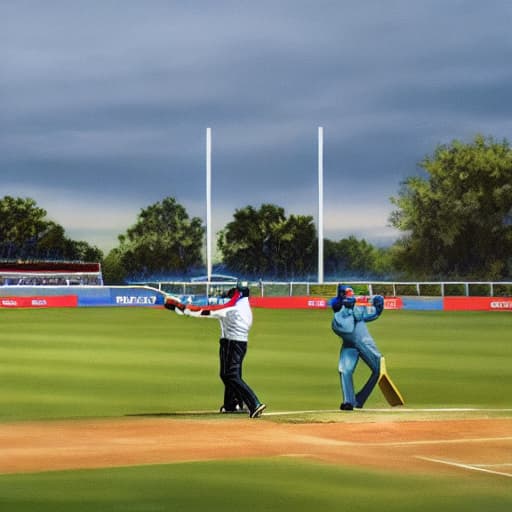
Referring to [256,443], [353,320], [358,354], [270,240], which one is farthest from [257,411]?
[270,240]

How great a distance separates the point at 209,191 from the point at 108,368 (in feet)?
151

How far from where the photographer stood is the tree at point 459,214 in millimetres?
96875

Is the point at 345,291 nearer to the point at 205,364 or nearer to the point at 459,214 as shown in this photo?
the point at 205,364

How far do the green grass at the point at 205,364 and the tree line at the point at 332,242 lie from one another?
3537 cm

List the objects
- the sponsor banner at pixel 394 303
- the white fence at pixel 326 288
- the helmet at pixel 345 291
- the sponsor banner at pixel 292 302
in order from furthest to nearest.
A: the white fence at pixel 326 288, the sponsor banner at pixel 292 302, the sponsor banner at pixel 394 303, the helmet at pixel 345 291

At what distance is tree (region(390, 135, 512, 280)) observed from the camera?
96875 mm

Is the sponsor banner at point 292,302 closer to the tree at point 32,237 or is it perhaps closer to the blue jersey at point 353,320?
the blue jersey at point 353,320

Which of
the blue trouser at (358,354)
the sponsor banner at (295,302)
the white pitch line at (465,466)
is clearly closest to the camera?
the white pitch line at (465,466)

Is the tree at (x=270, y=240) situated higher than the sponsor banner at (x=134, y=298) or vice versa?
the tree at (x=270, y=240)

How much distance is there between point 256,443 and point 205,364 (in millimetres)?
17336

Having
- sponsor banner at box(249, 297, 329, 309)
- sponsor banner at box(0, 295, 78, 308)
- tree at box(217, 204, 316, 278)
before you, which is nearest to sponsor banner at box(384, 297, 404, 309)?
sponsor banner at box(249, 297, 329, 309)

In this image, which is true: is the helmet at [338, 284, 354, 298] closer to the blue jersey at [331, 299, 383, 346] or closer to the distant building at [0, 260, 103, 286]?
the blue jersey at [331, 299, 383, 346]

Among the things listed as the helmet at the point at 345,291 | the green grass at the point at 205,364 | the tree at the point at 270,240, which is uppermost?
the tree at the point at 270,240

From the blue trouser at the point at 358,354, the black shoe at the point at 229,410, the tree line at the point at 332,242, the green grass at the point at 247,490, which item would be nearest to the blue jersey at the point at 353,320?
the blue trouser at the point at 358,354
